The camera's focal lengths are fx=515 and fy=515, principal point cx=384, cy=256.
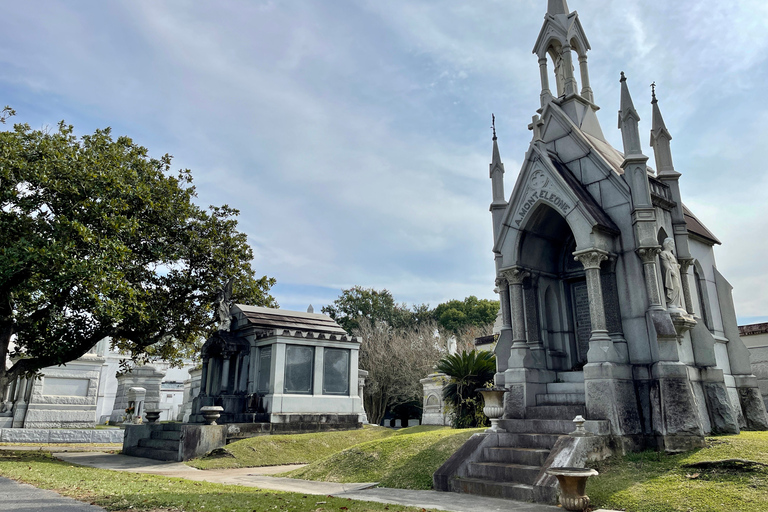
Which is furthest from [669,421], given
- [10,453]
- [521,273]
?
[10,453]

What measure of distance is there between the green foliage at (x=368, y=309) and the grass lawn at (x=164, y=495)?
39.6 m

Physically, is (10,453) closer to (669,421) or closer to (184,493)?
(184,493)

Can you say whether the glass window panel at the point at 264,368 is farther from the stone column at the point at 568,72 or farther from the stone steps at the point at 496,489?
the stone column at the point at 568,72

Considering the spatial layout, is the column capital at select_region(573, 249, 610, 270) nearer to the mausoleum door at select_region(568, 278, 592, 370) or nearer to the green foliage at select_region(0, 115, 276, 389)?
the mausoleum door at select_region(568, 278, 592, 370)

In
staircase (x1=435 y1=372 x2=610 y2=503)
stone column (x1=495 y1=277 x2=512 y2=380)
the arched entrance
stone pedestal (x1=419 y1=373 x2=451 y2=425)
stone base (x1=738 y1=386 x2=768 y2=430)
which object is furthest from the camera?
stone pedestal (x1=419 y1=373 x2=451 y2=425)

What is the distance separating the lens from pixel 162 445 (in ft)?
52.4

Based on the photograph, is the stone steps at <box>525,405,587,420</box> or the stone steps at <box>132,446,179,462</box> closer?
the stone steps at <box>525,405,587,420</box>

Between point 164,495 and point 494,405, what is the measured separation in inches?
235

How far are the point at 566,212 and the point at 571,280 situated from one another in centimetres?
224

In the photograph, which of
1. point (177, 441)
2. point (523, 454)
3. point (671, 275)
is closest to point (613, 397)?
point (523, 454)

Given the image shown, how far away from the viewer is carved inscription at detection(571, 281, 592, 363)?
1159 centimetres

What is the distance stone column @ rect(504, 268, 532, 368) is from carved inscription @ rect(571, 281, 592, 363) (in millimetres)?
1497

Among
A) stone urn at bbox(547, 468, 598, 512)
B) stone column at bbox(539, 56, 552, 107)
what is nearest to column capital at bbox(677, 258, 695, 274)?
stone column at bbox(539, 56, 552, 107)

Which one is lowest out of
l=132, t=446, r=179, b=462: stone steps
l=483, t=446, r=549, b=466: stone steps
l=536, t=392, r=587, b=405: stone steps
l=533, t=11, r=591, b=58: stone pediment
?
l=132, t=446, r=179, b=462: stone steps
